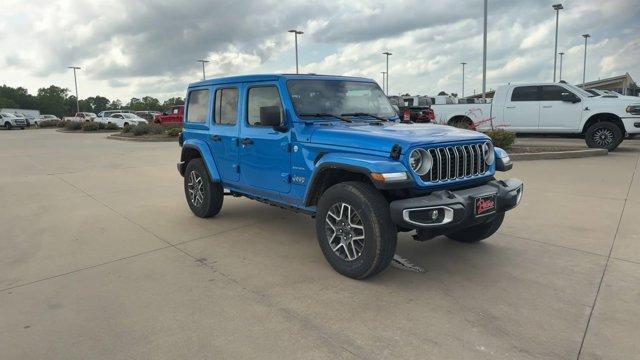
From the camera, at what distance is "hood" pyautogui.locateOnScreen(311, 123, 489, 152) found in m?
3.86

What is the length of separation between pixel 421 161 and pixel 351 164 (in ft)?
1.88

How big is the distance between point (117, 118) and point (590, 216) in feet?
118

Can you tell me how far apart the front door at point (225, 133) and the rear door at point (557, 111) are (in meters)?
10.4

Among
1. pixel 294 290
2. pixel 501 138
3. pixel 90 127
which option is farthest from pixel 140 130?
pixel 294 290

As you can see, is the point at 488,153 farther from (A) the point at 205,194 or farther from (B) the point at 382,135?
(A) the point at 205,194

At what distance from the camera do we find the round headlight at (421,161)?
383cm

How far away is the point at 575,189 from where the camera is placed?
7.68 metres

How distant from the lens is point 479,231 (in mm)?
4953

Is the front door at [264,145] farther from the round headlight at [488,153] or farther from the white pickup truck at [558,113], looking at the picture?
the white pickup truck at [558,113]

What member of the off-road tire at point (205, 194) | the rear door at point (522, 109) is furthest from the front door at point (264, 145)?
the rear door at point (522, 109)

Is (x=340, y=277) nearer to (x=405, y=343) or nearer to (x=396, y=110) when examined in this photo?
(x=405, y=343)

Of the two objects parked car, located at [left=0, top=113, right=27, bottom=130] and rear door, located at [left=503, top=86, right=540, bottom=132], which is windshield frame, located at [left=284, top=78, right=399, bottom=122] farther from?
parked car, located at [left=0, top=113, right=27, bottom=130]

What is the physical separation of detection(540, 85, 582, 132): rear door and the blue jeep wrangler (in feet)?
30.5

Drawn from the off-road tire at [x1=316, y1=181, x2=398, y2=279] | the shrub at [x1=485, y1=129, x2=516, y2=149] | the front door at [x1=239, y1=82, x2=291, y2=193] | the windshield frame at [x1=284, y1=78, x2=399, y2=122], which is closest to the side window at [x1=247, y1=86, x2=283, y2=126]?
the front door at [x1=239, y1=82, x2=291, y2=193]
